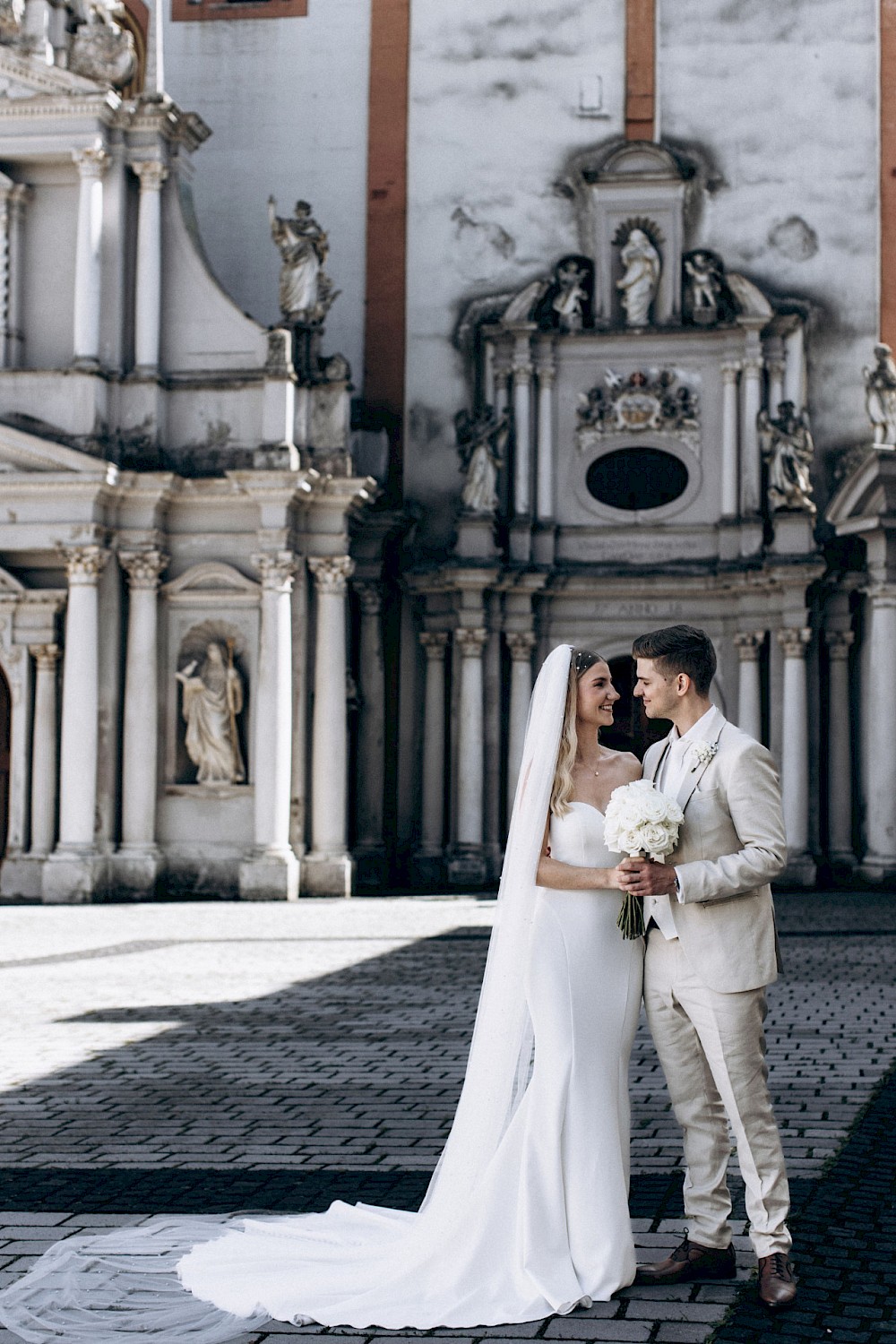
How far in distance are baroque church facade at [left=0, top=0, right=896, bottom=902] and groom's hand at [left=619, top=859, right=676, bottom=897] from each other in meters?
16.7

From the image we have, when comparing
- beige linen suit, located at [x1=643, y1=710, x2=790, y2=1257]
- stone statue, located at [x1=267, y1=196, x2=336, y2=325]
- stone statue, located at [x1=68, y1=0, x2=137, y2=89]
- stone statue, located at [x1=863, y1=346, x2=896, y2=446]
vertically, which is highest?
stone statue, located at [x1=68, y1=0, x2=137, y2=89]

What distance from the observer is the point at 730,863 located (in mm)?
5355

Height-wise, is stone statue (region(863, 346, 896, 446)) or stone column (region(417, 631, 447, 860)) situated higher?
stone statue (region(863, 346, 896, 446))

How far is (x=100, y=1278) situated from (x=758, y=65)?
23972 mm

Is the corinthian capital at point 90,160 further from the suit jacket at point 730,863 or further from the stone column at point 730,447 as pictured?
the suit jacket at point 730,863

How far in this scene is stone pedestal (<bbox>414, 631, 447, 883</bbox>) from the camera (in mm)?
25062

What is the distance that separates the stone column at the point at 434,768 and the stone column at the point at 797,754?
487cm

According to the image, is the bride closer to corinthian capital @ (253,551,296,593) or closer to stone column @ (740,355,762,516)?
corinthian capital @ (253,551,296,593)

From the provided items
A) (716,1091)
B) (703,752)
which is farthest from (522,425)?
(716,1091)

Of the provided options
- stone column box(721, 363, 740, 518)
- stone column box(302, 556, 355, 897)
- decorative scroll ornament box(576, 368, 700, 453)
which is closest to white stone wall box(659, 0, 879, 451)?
stone column box(721, 363, 740, 518)

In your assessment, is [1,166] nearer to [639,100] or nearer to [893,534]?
[639,100]

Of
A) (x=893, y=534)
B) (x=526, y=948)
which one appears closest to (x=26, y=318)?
(x=893, y=534)

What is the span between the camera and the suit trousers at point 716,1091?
531 cm

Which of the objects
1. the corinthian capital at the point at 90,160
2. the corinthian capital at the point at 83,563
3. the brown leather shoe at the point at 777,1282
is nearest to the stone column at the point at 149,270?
the corinthian capital at the point at 90,160
